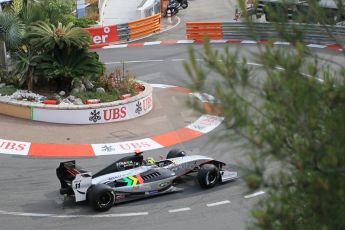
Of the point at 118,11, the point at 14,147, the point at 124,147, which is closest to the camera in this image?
the point at 14,147

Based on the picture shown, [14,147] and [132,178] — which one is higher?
[132,178]

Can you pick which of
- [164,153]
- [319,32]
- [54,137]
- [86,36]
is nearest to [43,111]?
[54,137]

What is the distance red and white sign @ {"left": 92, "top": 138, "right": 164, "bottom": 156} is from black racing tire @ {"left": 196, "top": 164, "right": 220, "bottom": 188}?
3.32 metres

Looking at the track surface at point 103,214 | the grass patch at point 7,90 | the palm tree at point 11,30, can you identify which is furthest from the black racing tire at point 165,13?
the track surface at point 103,214

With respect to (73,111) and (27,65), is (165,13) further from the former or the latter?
(73,111)

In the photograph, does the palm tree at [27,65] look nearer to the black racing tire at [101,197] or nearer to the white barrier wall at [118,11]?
the black racing tire at [101,197]

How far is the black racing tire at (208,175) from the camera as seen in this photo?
14.2m

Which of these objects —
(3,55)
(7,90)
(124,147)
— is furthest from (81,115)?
(3,55)

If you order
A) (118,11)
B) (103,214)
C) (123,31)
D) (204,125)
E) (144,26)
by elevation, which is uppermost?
(118,11)

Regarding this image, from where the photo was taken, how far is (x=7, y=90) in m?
20.0

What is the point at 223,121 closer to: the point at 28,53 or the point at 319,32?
the point at 319,32

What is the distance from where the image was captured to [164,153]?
17094 mm

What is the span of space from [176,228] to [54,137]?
6.55 metres

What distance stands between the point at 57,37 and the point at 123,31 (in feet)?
41.0
